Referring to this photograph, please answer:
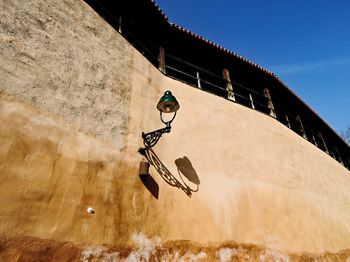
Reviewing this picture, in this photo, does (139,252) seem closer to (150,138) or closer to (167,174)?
(167,174)

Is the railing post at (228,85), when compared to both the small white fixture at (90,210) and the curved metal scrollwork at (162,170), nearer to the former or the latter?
the curved metal scrollwork at (162,170)

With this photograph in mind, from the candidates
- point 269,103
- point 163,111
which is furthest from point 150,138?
point 269,103

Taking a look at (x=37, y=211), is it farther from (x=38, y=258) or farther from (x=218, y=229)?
(x=218, y=229)

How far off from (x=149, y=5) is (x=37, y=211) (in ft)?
17.3

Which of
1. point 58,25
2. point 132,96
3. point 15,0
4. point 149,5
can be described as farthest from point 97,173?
point 149,5

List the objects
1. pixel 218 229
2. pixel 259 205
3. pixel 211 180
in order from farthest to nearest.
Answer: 1. pixel 259 205
2. pixel 211 180
3. pixel 218 229

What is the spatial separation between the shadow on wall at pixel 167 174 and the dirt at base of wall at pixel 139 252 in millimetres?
800

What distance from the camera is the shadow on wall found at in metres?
3.83

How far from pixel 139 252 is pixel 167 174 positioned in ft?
4.53

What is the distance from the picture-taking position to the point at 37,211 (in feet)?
8.27

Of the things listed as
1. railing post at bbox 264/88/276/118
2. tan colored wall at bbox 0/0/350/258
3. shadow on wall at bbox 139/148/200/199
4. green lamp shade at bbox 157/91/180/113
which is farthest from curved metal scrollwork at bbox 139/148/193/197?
railing post at bbox 264/88/276/118

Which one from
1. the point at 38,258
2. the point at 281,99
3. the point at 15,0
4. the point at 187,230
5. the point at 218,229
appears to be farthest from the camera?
the point at 281,99

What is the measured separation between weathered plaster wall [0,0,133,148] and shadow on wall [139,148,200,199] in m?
0.56

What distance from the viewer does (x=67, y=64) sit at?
11.5 feet
